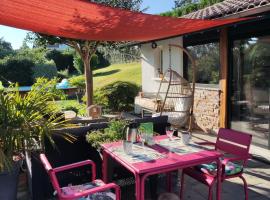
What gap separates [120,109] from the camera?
13688mm

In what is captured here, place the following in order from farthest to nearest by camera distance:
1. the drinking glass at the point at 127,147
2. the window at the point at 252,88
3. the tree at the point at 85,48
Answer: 1. the tree at the point at 85,48
2. the window at the point at 252,88
3. the drinking glass at the point at 127,147

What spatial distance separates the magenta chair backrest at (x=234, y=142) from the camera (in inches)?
171

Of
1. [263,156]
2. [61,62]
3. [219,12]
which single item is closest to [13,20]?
[219,12]

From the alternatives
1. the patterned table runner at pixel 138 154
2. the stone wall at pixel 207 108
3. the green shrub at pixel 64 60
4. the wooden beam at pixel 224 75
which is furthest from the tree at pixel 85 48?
the green shrub at pixel 64 60

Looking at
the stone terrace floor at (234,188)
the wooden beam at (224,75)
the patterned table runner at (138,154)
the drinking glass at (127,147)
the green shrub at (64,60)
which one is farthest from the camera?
the green shrub at (64,60)

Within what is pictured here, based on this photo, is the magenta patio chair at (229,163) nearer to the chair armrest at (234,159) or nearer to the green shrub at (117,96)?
the chair armrest at (234,159)

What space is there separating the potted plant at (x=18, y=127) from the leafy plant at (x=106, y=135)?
0.59 meters

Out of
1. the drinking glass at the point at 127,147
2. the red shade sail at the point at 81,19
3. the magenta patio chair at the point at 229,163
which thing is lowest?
the magenta patio chair at the point at 229,163

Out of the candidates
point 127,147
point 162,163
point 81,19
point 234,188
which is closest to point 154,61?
point 81,19

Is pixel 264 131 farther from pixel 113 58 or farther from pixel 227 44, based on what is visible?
pixel 113 58

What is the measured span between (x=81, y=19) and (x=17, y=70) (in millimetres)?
23495

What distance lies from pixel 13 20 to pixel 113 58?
3398 cm

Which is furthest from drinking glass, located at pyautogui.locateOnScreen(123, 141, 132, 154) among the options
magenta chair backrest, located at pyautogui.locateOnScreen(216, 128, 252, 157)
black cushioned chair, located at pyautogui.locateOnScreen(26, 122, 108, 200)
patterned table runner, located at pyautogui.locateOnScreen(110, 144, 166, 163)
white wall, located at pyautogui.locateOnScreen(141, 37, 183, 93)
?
white wall, located at pyautogui.locateOnScreen(141, 37, 183, 93)

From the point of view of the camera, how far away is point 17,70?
88.0 feet
